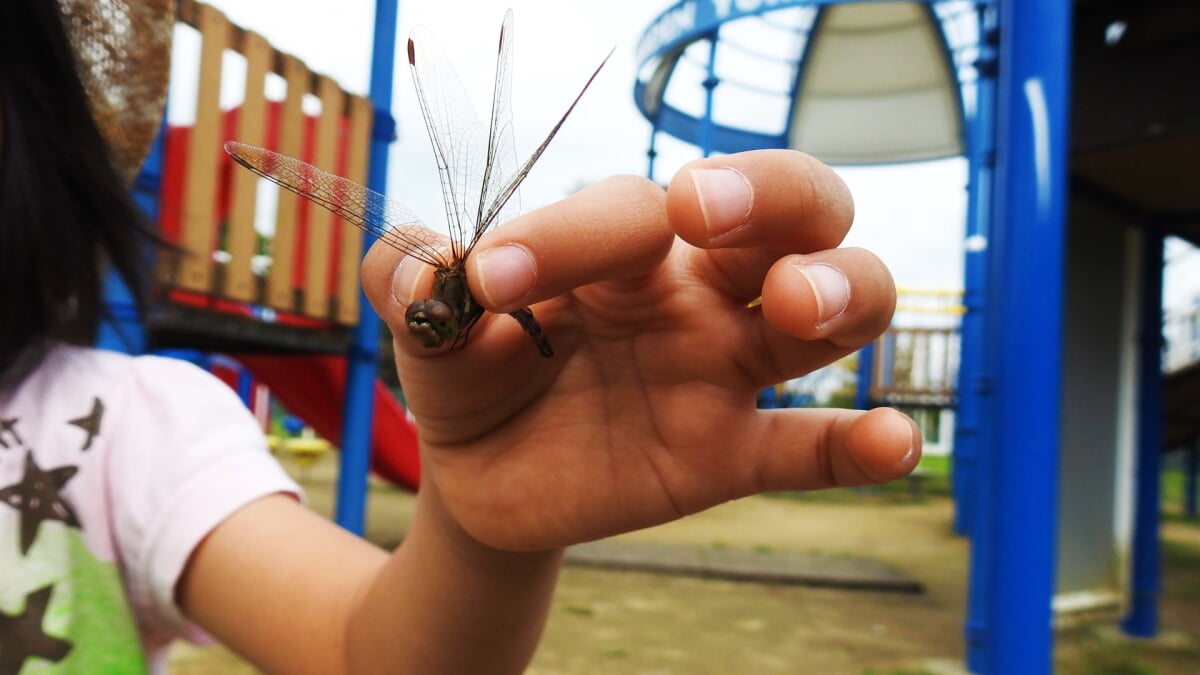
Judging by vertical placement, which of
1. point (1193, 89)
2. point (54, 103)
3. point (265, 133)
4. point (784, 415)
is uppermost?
point (1193, 89)

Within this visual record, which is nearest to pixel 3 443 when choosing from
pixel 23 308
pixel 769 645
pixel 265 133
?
pixel 23 308

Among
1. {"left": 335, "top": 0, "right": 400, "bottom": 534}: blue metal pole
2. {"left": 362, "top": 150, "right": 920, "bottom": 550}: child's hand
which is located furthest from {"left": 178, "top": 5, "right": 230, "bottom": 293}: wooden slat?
{"left": 362, "top": 150, "right": 920, "bottom": 550}: child's hand

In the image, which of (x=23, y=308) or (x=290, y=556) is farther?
(x=23, y=308)

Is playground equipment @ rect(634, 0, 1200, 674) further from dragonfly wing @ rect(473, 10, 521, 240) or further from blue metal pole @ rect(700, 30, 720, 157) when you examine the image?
dragonfly wing @ rect(473, 10, 521, 240)

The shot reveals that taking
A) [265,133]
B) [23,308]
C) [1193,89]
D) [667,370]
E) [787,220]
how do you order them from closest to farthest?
[787,220], [667,370], [23,308], [265,133], [1193,89]

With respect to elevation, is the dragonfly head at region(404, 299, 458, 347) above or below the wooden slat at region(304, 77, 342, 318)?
below

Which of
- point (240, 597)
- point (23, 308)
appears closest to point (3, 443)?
point (23, 308)

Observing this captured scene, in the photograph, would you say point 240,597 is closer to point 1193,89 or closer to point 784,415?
point 784,415

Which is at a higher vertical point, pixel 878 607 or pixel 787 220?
pixel 787 220

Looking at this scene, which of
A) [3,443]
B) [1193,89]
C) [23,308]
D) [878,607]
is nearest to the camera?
[3,443]
